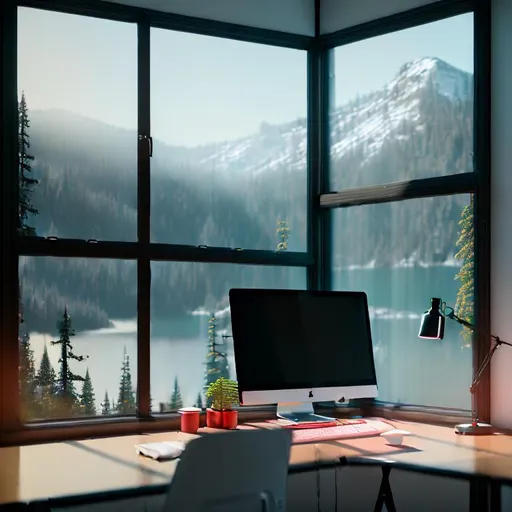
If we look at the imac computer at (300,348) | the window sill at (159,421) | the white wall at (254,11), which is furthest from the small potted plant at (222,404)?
the white wall at (254,11)

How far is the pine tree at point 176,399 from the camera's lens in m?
3.74

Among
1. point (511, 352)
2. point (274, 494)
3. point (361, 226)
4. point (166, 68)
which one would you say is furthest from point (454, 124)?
point (274, 494)

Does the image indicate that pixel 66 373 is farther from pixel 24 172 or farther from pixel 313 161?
pixel 313 161

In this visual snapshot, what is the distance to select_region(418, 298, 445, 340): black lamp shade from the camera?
3465 millimetres

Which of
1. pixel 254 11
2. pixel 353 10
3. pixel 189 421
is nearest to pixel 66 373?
pixel 189 421

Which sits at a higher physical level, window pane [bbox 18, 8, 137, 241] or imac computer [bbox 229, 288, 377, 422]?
window pane [bbox 18, 8, 137, 241]

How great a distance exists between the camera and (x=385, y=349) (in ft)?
12.8

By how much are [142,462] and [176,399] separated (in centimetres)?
96

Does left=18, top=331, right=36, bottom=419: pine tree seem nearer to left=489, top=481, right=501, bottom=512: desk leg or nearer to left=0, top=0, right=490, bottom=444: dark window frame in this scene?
left=0, top=0, right=490, bottom=444: dark window frame

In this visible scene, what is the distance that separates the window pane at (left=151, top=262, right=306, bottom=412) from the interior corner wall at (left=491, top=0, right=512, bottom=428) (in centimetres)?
115

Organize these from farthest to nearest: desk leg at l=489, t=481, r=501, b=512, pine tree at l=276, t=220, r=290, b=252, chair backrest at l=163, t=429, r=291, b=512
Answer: pine tree at l=276, t=220, r=290, b=252 < desk leg at l=489, t=481, r=501, b=512 < chair backrest at l=163, t=429, r=291, b=512

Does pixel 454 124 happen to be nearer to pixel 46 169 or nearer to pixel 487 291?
pixel 487 291

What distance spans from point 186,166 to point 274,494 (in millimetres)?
1913

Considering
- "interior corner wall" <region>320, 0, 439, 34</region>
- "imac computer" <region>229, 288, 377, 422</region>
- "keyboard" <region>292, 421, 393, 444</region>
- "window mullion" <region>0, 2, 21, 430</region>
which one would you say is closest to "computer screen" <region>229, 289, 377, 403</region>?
"imac computer" <region>229, 288, 377, 422</region>
